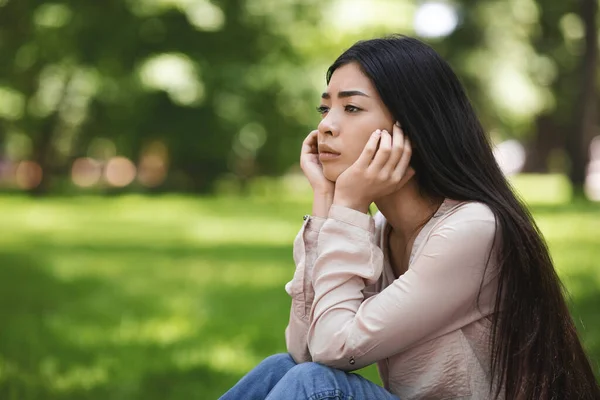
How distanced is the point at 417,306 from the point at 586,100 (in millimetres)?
19769

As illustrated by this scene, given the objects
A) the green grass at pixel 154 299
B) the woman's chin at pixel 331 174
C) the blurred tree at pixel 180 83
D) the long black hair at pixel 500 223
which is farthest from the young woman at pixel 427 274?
the blurred tree at pixel 180 83

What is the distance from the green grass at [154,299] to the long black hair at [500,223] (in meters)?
0.50

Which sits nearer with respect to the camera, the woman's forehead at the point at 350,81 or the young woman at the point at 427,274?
the young woman at the point at 427,274

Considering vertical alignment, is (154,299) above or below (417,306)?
below

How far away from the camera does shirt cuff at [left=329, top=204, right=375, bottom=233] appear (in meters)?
2.54

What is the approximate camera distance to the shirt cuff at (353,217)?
254cm

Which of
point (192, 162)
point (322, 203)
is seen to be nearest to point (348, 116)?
point (322, 203)

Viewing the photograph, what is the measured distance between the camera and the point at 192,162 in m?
26.4

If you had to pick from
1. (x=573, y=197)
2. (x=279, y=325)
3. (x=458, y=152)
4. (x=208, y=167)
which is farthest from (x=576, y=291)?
(x=208, y=167)

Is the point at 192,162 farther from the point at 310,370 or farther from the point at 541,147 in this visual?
the point at 310,370

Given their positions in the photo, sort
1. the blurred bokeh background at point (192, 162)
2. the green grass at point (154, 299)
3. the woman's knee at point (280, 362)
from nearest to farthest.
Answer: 1. the woman's knee at point (280, 362)
2. the green grass at point (154, 299)
3. the blurred bokeh background at point (192, 162)

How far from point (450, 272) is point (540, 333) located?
320mm

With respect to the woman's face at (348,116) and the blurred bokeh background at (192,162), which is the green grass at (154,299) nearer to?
the blurred bokeh background at (192,162)

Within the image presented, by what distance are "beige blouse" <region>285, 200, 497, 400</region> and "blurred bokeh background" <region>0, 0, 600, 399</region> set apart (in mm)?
566
